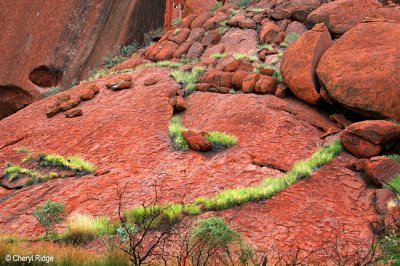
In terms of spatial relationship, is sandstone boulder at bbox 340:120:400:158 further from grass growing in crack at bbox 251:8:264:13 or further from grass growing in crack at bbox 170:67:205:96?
grass growing in crack at bbox 251:8:264:13

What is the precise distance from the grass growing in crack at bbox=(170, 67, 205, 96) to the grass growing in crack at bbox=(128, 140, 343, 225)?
6.36m

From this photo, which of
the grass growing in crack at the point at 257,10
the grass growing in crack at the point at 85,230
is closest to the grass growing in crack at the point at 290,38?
the grass growing in crack at the point at 257,10

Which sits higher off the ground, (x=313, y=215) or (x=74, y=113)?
(x=74, y=113)

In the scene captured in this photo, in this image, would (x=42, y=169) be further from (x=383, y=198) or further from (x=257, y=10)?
(x=257, y=10)

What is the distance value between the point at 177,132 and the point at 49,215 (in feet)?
15.4

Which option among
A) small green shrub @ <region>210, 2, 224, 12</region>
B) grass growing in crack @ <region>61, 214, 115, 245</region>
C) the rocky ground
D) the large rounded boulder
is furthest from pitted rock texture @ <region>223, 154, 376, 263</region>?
small green shrub @ <region>210, 2, 224, 12</region>

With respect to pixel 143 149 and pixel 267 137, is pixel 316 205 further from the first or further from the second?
pixel 143 149

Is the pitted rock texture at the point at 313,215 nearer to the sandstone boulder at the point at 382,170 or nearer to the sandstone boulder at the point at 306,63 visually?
the sandstone boulder at the point at 382,170

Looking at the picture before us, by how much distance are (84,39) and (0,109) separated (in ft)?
21.2

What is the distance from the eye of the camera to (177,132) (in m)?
12.2

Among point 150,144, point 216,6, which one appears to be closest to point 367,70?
point 150,144

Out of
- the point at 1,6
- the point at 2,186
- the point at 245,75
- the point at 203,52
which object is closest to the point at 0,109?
the point at 1,6

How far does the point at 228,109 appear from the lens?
1305 cm

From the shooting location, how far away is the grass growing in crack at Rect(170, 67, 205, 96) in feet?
50.3
